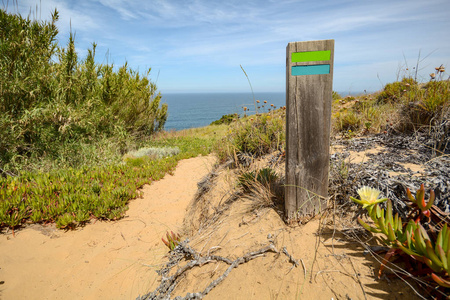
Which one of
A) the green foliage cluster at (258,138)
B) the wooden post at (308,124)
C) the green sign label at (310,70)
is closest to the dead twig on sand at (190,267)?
the wooden post at (308,124)

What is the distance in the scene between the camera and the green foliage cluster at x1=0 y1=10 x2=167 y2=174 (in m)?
5.58

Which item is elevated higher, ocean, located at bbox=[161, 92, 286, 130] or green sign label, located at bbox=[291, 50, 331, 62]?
green sign label, located at bbox=[291, 50, 331, 62]

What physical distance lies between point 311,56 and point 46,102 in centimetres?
677

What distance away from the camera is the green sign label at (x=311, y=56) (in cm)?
220

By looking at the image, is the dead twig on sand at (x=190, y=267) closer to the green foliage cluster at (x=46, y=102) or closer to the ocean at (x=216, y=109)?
the ocean at (x=216, y=109)

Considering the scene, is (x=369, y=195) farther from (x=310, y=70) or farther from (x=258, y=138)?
(x=258, y=138)

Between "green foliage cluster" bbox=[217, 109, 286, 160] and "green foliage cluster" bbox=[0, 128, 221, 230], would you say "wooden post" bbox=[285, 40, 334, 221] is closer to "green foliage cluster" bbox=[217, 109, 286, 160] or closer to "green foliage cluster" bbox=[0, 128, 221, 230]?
"green foliage cluster" bbox=[217, 109, 286, 160]

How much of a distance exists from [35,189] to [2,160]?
6.55 feet

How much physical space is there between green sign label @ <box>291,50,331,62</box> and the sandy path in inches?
106

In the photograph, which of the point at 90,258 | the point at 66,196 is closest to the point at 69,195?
the point at 66,196

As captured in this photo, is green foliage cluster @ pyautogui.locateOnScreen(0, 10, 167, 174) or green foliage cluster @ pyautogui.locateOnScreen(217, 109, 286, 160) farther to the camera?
green foliage cluster @ pyautogui.locateOnScreen(0, 10, 167, 174)

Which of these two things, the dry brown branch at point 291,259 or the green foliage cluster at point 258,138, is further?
the green foliage cluster at point 258,138

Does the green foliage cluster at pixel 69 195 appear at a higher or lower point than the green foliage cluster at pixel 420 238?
lower

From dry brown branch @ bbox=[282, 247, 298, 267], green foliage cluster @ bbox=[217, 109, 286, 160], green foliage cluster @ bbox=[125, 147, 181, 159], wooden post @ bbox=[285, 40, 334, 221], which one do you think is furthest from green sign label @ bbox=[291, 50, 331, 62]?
green foliage cluster @ bbox=[125, 147, 181, 159]
